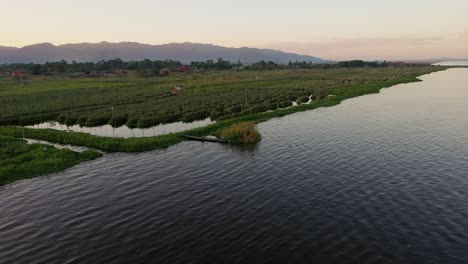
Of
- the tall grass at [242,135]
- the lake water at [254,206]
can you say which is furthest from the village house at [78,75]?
the tall grass at [242,135]

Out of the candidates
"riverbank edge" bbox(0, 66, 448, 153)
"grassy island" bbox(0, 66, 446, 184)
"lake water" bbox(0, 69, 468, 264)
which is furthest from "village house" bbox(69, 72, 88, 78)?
"lake water" bbox(0, 69, 468, 264)

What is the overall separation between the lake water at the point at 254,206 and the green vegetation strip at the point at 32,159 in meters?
1.28

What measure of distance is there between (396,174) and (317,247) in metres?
14.0

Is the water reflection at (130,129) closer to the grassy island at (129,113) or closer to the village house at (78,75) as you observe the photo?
the grassy island at (129,113)

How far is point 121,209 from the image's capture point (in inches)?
973

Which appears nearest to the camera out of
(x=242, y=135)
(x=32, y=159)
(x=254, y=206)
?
(x=254, y=206)

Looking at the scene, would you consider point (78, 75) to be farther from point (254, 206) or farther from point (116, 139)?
point (254, 206)

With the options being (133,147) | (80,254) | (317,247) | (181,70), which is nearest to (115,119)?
(133,147)

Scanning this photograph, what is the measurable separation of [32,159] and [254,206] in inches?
904

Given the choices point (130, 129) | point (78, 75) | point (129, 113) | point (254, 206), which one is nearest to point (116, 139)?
point (130, 129)

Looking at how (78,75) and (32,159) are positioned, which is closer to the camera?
(32,159)

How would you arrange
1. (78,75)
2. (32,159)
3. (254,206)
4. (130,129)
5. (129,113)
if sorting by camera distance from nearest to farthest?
(254,206), (32,159), (130,129), (129,113), (78,75)

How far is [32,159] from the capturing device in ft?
115

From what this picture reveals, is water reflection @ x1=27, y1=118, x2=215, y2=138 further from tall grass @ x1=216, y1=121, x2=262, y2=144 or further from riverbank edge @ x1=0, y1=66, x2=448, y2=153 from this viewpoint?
tall grass @ x1=216, y1=121, x2=262, y2=144
